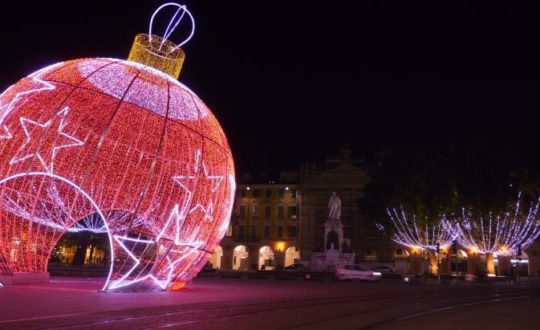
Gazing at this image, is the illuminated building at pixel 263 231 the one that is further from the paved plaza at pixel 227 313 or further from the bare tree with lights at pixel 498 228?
the paved plaza at pixel 227 313

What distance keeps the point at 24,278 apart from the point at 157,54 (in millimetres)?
9694

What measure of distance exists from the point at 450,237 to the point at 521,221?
20.1ft

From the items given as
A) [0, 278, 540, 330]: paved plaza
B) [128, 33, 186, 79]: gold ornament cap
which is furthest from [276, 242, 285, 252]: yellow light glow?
[128, 33, 186, 79]: gold ornament cap

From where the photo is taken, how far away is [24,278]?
→ 20.1 meters

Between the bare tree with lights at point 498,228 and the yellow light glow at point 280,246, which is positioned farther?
the yellow light glow at point 280,246

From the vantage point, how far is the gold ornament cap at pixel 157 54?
65.8ft

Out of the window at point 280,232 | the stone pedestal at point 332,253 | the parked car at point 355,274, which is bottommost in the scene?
the parked car at point 355,274

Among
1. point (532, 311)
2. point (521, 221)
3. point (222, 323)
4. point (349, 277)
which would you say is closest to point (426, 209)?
point (521, 221)

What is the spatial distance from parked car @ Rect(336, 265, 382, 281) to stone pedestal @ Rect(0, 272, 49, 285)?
24.6 metres

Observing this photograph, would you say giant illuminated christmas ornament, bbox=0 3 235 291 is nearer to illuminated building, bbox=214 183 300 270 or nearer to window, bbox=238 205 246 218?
illuminated building, bbox=214 183 300 270

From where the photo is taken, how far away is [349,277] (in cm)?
4062

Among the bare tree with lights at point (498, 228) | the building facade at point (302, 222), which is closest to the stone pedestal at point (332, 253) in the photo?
the bare tree with lights at point (498, 228)

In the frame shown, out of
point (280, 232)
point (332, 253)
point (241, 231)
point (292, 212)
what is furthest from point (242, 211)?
point (332, 253)

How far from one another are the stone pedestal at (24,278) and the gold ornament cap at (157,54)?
893 centimetres
